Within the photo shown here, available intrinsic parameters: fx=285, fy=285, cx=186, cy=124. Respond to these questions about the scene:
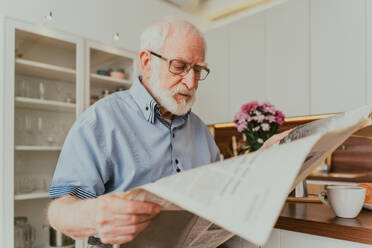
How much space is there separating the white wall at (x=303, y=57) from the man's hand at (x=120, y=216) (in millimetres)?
2214

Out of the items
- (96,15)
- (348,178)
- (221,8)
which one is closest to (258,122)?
(348,178)

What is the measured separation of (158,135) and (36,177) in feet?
4.77

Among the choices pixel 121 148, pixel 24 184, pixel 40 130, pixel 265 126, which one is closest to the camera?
pixel 121 148

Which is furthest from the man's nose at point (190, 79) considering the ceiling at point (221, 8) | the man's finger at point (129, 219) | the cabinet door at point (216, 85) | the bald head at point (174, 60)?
the ceiling at point (221, 8)

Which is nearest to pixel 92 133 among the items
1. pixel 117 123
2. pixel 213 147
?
pixel 117 123

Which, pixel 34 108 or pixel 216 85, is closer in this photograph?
pixel 34 108

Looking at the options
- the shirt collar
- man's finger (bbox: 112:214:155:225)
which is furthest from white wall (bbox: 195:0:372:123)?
man's finger (bbox: 112:214:155:225)

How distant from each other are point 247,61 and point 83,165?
2.40 metres

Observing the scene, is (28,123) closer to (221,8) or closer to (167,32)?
(167,32)

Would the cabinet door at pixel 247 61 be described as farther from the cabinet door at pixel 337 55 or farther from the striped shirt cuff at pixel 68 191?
the striped shirt cuff at pixel 68 191

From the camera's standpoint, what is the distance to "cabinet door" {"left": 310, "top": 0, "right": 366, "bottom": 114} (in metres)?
2.17

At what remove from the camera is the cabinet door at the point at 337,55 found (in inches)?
85.4

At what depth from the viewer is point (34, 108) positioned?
1943 mm

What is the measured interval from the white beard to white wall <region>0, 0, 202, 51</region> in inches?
59.4
